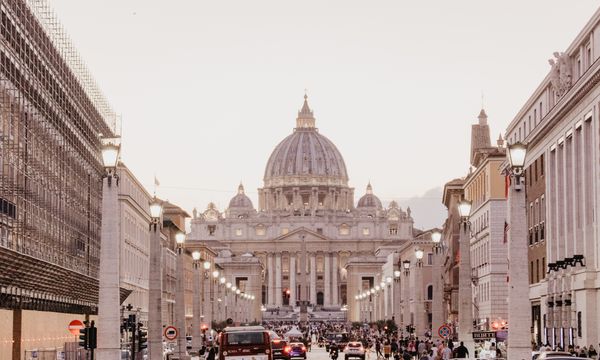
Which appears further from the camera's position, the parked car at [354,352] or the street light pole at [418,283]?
the parked car at [354,352]

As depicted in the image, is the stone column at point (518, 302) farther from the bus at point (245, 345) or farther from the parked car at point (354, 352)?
the parked car at point (354, 352)

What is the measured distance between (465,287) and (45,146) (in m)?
24.9

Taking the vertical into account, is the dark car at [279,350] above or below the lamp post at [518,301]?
below

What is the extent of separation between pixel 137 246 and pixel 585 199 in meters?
62.6

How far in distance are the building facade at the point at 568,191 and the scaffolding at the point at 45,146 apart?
21.9 meters

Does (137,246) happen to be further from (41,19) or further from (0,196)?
(0,196)

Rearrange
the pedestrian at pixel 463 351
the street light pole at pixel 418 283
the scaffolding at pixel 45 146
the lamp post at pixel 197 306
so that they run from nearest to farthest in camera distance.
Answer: the pedestrian at pixel 463 351, the scaffolding at pixel 45 146, the street light pole at pixel 418 283, the lamp post at pixel 197 306

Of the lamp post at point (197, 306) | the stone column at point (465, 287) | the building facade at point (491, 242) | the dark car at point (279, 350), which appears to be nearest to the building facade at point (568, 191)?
the stone column at point (465, 287)

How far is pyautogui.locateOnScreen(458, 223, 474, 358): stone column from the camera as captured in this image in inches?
1741

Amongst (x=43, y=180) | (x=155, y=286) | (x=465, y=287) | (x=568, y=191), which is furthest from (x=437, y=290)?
(x=43, y=180)

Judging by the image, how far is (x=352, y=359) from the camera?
3622 inches

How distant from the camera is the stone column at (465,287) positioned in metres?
44.2

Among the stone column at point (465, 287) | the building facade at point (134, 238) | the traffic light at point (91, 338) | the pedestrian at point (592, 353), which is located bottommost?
the pedestrian at point (592, 353)

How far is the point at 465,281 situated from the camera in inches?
1817
